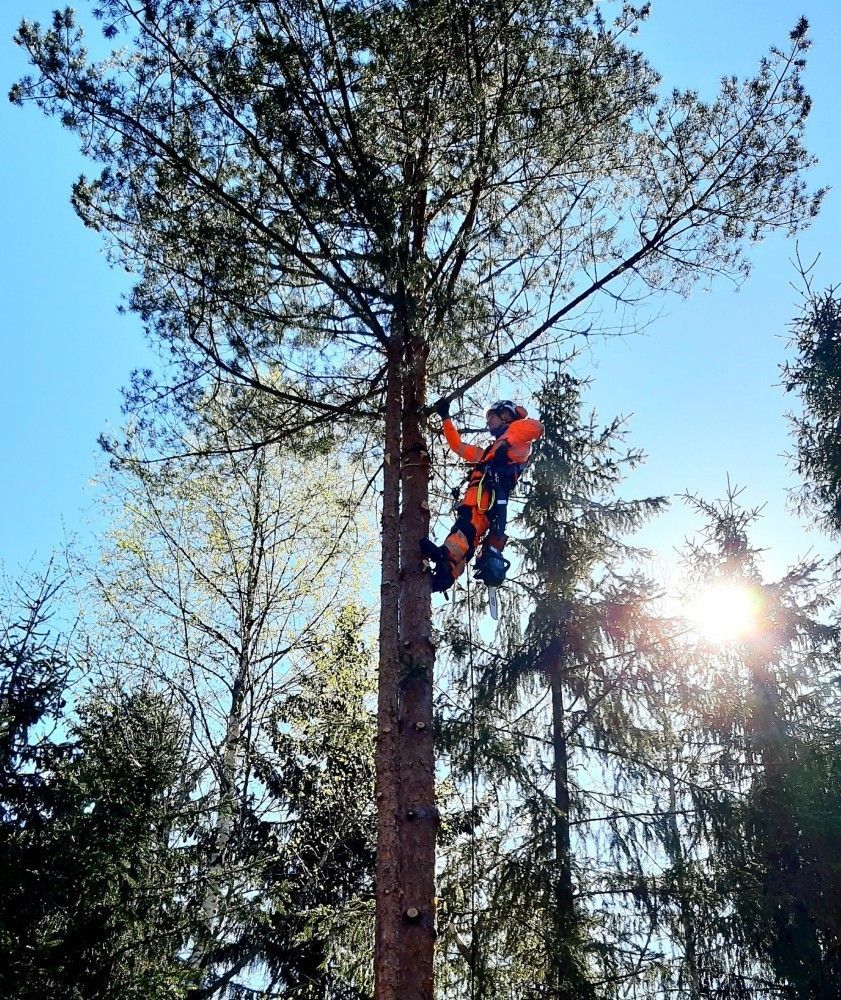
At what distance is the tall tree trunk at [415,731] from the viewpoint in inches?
167

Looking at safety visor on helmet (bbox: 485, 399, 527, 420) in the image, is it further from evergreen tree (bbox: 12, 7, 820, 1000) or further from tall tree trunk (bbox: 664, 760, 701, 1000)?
tall tree trunk (bbox: 664, 760, 701, 1000)

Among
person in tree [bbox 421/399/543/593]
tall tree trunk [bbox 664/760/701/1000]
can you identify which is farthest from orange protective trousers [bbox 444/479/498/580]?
tall tree trunk [bbox 664/760/701/1000]

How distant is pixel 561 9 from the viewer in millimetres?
6543

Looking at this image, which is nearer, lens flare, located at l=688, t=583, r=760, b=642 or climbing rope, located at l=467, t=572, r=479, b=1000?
climbing rope, located at l=467, t=572, r=479, b=1000

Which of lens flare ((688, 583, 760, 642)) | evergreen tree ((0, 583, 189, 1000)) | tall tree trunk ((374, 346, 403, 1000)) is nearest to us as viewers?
tall tree trunk ((374, 346, 403, 1000))

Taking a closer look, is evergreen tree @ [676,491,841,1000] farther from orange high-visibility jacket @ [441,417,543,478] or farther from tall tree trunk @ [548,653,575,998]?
orange high-visibility jacket @ [441,417,543,478]

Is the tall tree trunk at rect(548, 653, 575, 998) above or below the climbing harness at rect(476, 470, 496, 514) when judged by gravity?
below

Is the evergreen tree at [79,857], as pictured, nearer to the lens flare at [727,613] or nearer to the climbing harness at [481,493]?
the climbing harness at [481,493]

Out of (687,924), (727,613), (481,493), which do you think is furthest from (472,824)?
(727,613)

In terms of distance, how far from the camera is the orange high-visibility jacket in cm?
640

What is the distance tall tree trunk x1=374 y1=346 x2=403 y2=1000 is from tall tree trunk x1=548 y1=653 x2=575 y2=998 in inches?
92.5

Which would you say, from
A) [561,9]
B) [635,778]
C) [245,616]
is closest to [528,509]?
[635,778]

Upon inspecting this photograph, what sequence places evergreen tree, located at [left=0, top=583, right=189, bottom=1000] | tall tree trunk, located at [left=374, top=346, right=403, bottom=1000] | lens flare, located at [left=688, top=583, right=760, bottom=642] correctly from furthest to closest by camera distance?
lens flare, located at [left=688, top=583, right=760, bottom=642] → evergreen tree, located at [left=0, top=583, right=189, bottom=1000] → tall tree trunk, located at [left=374, top=346, right=403, bottom=1000]

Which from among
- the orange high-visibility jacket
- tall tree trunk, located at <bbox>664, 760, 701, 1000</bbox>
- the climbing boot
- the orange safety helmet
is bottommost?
tall tree trunk, located at <bbox>664, 760, 701, 1000</bbox>
